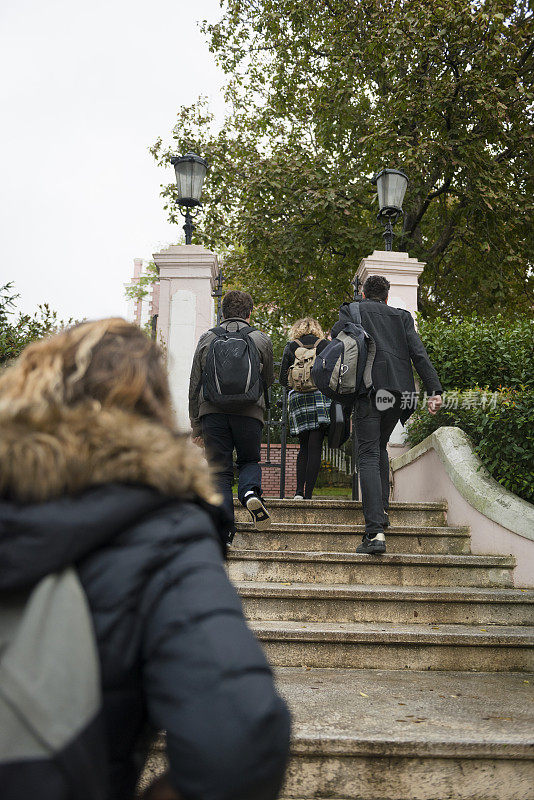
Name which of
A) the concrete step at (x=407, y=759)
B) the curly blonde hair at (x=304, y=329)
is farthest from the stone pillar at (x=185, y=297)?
the concrete step at (x=407, y=759)

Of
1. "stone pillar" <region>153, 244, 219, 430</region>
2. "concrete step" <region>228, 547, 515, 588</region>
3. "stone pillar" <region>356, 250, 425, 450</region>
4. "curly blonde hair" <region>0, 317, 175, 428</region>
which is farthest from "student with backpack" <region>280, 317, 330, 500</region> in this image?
"curly blonde hair" <region>0, 317, 175, 428</region>

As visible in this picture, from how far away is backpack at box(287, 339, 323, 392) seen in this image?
6523 mm

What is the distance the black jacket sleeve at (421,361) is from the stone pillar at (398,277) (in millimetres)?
2614

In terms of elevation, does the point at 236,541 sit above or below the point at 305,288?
below

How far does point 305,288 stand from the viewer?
1358 centimetres

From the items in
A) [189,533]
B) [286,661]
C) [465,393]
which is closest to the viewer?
[189,533]

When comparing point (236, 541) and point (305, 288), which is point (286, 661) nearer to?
point (236, 541)

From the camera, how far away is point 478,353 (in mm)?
6699

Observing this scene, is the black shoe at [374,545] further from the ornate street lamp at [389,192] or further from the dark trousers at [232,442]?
the ornate street lamp at [389,192]

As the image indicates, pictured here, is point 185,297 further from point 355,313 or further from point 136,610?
point 136,610

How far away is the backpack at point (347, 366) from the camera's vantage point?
499 cm

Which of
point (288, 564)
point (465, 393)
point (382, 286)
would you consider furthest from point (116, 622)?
point (465, 393)

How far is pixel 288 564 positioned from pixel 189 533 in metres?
3.91

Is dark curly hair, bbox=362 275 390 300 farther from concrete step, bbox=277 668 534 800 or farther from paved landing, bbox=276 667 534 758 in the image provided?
concrete step, bbox=277 668 534 800
